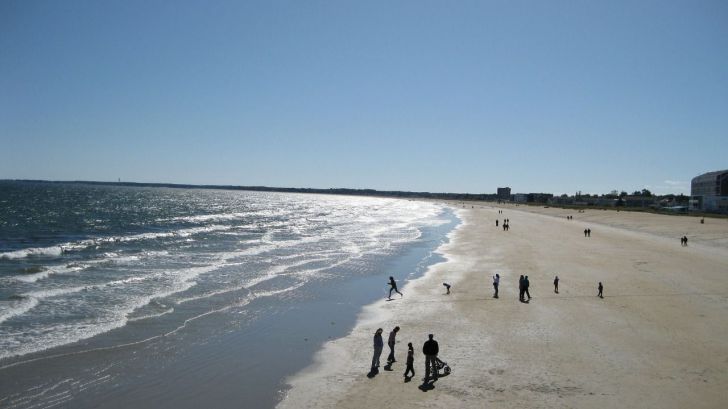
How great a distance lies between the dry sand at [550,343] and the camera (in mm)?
12492

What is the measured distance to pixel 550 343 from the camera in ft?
55.0

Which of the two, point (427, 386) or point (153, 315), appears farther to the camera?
point (153, 315)

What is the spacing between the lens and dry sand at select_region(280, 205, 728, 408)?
12492mm

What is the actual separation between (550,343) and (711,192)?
128 meters

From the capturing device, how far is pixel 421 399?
12.3 m

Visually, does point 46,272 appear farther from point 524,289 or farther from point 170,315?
point 524,289

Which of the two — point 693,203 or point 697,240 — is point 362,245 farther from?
point 693,203

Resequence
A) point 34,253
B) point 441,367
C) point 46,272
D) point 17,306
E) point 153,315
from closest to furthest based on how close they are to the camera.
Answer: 1. point 441,367
2. point 153,315
3. point 17,306
4. point 46,272
5. point 34,253

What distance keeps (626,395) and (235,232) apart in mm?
51872

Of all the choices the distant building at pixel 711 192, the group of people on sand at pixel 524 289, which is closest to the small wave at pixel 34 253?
the group of people on sand at pixel 524 289

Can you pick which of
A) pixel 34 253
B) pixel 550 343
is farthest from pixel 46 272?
pixel 550 343

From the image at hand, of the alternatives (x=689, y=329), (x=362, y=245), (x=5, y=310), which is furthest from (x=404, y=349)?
(x=362, y=245)

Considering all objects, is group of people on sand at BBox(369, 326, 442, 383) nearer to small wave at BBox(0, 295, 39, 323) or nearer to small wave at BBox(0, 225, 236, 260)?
small wave at BBox(0, 295, 39, 323)

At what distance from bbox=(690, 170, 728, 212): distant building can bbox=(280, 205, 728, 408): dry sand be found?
278 feet
